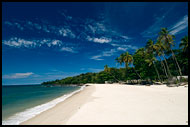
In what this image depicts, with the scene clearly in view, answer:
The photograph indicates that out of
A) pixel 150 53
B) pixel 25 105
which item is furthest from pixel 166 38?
pixel 25 105

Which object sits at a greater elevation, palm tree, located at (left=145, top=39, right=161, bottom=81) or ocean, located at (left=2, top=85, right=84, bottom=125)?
palm tree, located at (left=145, top=39, right=161, bottom=81)

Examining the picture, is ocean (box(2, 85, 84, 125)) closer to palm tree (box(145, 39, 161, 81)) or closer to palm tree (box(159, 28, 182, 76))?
palm tree (box(145, 39, 161, 81))

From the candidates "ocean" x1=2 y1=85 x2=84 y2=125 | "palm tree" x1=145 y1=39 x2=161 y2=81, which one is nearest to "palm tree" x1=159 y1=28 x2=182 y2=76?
"palm tree" x1=145 y1=39 x2=161 y2=81

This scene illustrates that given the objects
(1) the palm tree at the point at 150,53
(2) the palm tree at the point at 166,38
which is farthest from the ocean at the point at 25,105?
(2) the palm tree at the point at 166,38

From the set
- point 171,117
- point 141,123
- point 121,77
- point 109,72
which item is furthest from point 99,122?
point 121,77

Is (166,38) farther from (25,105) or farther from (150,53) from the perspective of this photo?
(25,105)

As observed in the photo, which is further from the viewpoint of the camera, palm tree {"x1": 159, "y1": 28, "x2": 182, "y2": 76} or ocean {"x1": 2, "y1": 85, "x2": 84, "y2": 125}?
palm tree {"x1": 159, "y1": 28, "x2": 182, "y2": 76}

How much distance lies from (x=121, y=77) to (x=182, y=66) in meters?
31.5

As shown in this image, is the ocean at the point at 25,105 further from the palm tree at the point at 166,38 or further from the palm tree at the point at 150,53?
the palm tree at the point at 166,38

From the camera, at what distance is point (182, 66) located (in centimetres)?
3775

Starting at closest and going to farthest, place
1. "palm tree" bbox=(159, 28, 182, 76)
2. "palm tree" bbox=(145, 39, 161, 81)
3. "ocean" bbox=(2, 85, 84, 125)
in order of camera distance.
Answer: "ocean" bbox=(2, 85, 84, 125) < "palm tree" bbox=(159, 28, 182, 76) < "palm tree" bbox=(145, 39, 161, 81)

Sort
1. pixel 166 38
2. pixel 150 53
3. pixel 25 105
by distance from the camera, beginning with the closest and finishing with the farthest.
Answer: pixel 25 105 → pixel 166 38 → pixel 150 53

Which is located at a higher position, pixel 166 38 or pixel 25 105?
pixel 166 38

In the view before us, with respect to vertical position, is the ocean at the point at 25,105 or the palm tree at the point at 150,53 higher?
the palm tree at the point at 150,53
